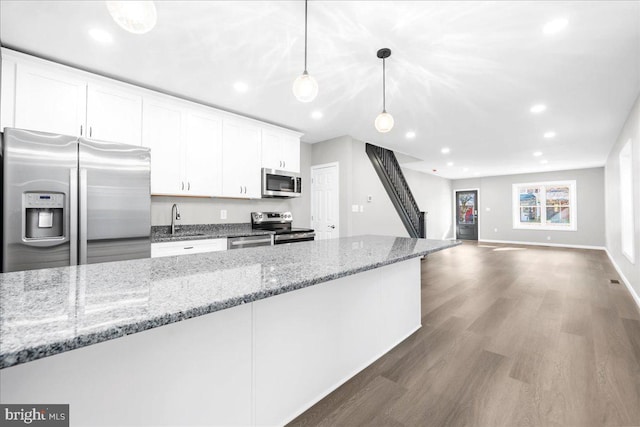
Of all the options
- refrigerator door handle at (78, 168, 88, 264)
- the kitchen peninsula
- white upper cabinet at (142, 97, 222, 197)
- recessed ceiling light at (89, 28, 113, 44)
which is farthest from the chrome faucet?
the kitchen peninsula

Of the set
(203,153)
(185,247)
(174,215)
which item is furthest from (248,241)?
(203,153)

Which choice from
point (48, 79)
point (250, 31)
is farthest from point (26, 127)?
point (250, 31)

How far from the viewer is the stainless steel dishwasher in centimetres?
337

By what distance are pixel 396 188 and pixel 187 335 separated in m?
5.82

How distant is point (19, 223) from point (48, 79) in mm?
1366

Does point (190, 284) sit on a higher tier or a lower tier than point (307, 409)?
higher

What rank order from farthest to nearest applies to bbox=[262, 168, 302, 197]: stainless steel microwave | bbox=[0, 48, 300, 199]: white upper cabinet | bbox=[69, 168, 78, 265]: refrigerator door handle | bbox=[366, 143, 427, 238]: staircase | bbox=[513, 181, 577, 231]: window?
bbox=[513, 181, 577, 231]: window → bbox=[366, 143, 427, 238]: staircase → bbox=[262, 168, 302, 197]: stainless steel microwave → bbox=[0, 48, 300, 199]: white upper cabinet → bbox=[69, 168, 78, 265]: refrigerator door handle

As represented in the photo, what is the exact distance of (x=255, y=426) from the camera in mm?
1268

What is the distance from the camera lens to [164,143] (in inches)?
124

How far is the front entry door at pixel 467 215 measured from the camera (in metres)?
10.7

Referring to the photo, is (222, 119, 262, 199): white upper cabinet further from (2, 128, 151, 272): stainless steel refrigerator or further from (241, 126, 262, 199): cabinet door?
(2, 128, 151, 272): stainless steel refrigerator

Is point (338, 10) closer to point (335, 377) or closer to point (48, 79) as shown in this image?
point (335, 377)

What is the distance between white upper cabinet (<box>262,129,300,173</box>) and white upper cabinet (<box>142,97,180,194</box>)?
4.02ft

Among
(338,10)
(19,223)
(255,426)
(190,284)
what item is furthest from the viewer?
(19,223)
